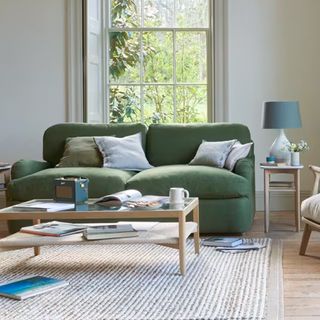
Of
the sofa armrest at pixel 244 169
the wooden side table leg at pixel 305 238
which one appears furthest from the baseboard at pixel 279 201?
the wooden side table leg at pixel 305 238

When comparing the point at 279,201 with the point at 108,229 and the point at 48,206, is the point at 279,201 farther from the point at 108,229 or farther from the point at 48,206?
the point at 48,206

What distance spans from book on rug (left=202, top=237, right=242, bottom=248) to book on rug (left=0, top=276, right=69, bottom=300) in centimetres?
137

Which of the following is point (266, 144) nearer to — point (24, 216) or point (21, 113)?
point (21, 113)

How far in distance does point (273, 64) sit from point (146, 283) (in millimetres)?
3465

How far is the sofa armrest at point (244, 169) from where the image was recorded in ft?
16.0

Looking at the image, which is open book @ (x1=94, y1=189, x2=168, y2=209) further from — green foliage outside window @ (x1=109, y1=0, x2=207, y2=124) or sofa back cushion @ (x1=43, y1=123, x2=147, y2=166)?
green foliage outside window @ (x1=109, y1=0, x2=207, y2=124)

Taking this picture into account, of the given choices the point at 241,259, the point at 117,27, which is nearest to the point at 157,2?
the point at 117,27

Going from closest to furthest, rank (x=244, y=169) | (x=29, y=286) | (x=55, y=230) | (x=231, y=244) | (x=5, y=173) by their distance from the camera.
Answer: (x=29, y=286), (x=55, y=230), (x=231, y=244), (x=244, y=169), (x=5, y=173)

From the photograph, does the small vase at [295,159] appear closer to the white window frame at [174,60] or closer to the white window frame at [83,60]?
the white window frame at [83,60]

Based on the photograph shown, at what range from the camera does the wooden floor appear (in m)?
2.96

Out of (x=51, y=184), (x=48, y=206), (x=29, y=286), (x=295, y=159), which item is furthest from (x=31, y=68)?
(x=29, y=286)

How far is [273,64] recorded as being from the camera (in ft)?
20.5

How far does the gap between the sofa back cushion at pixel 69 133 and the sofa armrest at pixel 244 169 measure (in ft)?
3.33

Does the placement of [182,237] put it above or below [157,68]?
below
